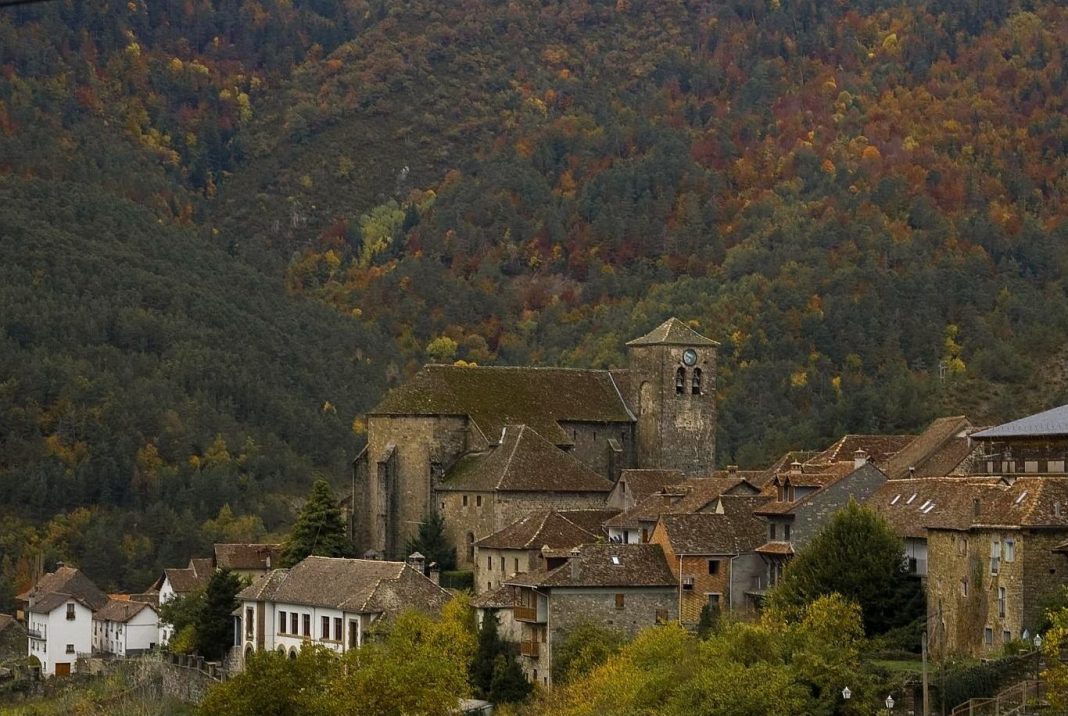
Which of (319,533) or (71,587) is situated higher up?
(319,533)

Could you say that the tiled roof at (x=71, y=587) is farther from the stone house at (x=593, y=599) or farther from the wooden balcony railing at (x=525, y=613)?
the stone house at (x=593, y=599)

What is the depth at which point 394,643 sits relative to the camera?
255 ft

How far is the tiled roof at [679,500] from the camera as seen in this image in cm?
8731

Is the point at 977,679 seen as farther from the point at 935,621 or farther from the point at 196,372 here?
the point at 196,372

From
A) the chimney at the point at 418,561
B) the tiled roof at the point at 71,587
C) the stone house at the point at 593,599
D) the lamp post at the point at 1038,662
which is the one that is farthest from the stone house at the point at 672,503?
the tiled roof at the point at 71,587

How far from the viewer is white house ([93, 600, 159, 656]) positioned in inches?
4424

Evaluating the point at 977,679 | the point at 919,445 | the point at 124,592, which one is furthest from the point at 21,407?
the point at 977,679

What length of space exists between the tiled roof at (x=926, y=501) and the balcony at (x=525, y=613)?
38.1ft

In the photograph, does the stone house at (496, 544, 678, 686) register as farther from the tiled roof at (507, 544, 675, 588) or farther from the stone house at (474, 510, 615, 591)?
the stone house at (474, 510, 615, 591)

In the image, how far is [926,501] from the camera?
247 feet

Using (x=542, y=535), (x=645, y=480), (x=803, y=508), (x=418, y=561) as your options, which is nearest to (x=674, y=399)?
(x=645, y=480)

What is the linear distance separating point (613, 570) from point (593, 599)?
1237mm

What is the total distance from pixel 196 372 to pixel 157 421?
12182 millimetres

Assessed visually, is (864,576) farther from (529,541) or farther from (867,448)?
(867,448)
